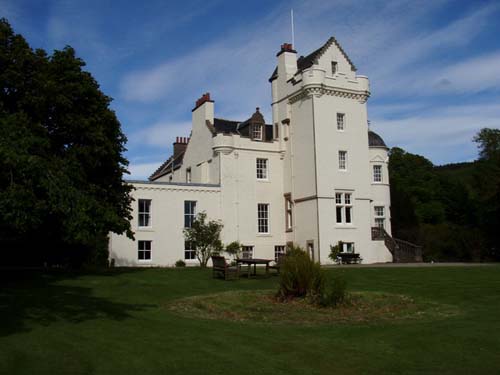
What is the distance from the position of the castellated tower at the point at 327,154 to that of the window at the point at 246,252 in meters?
2.88

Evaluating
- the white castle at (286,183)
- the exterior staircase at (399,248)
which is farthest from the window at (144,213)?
the exterior staircase at (399,248)

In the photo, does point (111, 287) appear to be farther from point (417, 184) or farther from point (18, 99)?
point (417, 184)

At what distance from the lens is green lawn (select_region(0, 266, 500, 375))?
809 cm

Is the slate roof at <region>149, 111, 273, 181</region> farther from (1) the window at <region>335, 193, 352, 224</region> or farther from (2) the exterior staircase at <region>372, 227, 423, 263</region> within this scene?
(2) the exterior staircase at <region>372, 227, 423, 263</region>

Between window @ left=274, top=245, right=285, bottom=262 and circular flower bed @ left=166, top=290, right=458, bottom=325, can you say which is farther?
window @ left=274, top=245, right=285, bottom=262

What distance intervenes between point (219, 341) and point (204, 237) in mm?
22811

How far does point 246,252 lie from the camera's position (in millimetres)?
37344

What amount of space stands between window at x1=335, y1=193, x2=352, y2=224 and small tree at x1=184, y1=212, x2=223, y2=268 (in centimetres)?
819

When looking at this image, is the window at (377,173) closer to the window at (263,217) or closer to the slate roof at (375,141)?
the slate roof at (375,141)

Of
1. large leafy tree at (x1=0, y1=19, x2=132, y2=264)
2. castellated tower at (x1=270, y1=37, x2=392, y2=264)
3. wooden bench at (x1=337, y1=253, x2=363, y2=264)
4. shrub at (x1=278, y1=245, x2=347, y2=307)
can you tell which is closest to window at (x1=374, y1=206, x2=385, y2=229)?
castellated tower at (x1=270, y1=37, x2=392, y2=264)

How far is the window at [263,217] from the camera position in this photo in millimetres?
38375

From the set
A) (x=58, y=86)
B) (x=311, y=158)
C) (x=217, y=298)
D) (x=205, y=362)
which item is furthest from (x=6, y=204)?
(x=311, y=158)

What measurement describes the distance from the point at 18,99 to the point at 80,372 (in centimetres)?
1696

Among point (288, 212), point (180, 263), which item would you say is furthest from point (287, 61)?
point (180, 263)
